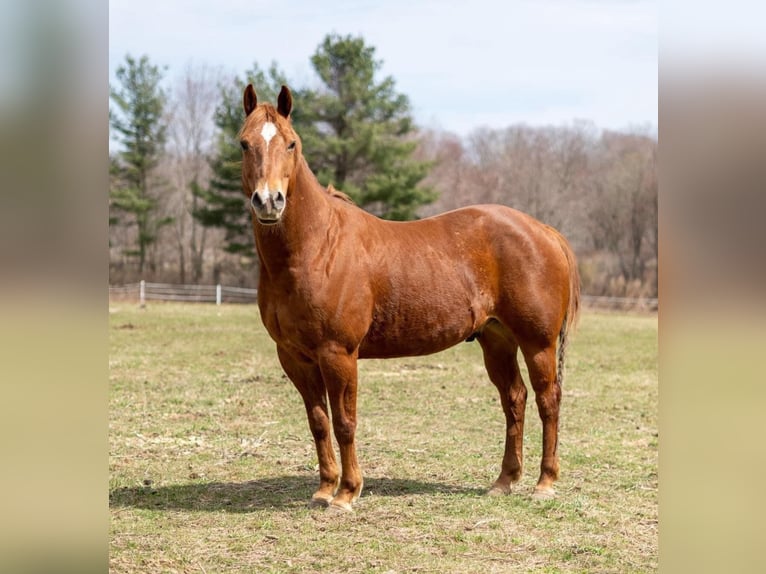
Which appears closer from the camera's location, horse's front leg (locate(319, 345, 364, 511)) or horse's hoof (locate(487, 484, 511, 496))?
horse's front leg (locate(319, 345, 364, 511))

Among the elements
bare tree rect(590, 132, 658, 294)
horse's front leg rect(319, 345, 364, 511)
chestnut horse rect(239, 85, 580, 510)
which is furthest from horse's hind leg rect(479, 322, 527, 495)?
bare tree rect(590, 132, 658, 294)

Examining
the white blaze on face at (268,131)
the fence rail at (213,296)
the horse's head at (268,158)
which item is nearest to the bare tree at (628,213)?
the fence rail at (213,296)

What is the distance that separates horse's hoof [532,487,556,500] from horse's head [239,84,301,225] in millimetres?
2600

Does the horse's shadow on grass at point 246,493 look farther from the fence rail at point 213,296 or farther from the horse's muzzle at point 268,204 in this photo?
the fence rail at point 213,296

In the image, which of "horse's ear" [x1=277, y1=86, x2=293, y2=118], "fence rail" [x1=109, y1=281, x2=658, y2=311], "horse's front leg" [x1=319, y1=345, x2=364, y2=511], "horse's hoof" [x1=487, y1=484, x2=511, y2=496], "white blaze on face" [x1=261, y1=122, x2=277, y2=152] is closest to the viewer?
"white blaze on face" [x1=261, y1=122, x2=277, y2=152]

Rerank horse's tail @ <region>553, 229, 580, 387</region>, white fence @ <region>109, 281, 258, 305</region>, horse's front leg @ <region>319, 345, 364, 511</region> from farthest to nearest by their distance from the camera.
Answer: white fence @ <region>109, 281, 258, 305</region> < horse's tail @ <region>553, 229, 580, 387</region> < horse's front leg @ <region>319, 345, 364, 511</region>

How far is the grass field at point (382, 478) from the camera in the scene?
4164mm

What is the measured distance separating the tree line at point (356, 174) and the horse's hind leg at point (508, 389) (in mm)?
17874

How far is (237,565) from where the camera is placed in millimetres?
3979

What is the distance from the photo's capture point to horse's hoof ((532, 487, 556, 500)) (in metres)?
5.19

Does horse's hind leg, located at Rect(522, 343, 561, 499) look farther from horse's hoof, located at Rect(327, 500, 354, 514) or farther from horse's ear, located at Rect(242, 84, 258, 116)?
horse's ear, located at Rect(242, 84, 258, 116)
